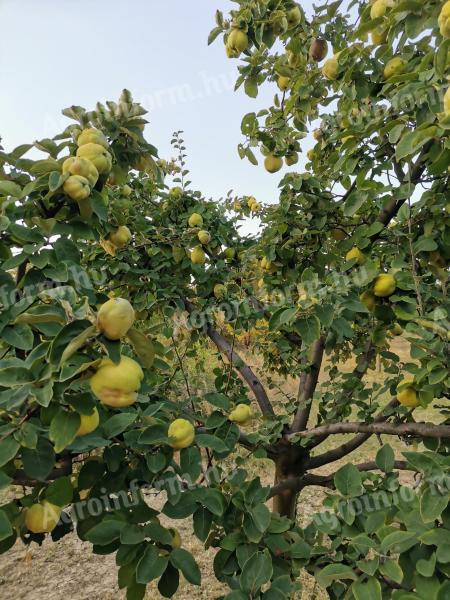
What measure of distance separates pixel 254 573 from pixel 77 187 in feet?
3.12

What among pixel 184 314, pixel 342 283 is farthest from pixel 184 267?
pixel 342 283

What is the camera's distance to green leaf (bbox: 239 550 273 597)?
0.99 meters

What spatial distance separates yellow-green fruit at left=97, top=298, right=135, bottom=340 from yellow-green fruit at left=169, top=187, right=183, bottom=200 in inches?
86.3

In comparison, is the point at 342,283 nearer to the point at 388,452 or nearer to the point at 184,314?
the point at 388,452

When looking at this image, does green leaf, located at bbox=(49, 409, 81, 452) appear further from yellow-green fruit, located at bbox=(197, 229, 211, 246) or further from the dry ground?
the dry ground

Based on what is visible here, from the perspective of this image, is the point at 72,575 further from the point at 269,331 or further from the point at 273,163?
the point at 273,163

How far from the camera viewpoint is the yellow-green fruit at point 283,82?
2045 mm

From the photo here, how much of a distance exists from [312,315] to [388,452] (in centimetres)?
48

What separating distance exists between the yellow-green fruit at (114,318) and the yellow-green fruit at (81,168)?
0.41 metres

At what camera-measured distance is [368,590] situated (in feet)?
3.19

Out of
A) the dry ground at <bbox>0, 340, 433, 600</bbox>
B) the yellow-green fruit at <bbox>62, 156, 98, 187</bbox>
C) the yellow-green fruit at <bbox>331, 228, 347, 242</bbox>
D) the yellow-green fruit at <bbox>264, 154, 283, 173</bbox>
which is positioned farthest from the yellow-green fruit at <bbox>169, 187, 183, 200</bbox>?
the dry ground at <bbox>0, 340, 433, 600</bbox>

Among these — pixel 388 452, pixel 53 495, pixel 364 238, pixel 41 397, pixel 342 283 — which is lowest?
pixel 388 452

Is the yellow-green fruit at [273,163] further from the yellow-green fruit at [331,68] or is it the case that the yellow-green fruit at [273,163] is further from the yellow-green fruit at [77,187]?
the yellow-green fruit at [77,187]

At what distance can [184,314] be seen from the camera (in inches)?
111
